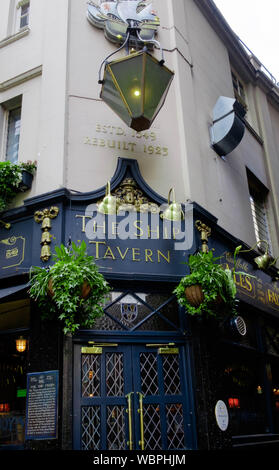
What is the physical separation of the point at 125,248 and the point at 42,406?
9.03 feet

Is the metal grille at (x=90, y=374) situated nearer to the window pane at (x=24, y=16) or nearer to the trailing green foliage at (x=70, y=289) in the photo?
the trailing green foliage at (x=70, y=289)

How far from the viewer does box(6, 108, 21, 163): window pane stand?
9852 mm

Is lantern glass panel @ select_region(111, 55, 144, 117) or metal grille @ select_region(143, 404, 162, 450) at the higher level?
lantern glass panel @ select_region(111, 55, 144, 117)

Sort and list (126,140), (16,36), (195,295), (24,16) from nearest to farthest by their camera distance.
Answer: (195,295), (126,140), (16,36), (24,16)

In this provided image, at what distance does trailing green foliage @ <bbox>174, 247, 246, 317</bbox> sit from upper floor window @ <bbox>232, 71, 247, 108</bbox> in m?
7.75

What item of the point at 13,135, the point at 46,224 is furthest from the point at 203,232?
the point at 13,135

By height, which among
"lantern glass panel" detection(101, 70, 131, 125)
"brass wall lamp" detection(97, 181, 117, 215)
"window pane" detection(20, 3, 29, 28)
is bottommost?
"brass wall lamp" detection(97, 181, 117, 215)

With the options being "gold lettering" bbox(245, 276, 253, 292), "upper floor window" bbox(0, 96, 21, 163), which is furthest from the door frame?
"upper floor window" bbox(0, 96, 21, 163)

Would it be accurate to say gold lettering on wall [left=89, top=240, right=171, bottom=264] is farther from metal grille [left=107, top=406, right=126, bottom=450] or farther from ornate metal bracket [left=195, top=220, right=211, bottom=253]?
metal grille [left=107, top=406, right=126, bottom=450]

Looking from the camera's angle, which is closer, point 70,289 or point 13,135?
point 70,289

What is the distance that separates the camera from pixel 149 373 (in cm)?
771

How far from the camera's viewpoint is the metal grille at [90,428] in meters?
7.05

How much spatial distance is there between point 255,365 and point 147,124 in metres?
5.41

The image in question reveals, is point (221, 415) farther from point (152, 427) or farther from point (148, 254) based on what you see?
point (148, 254)
